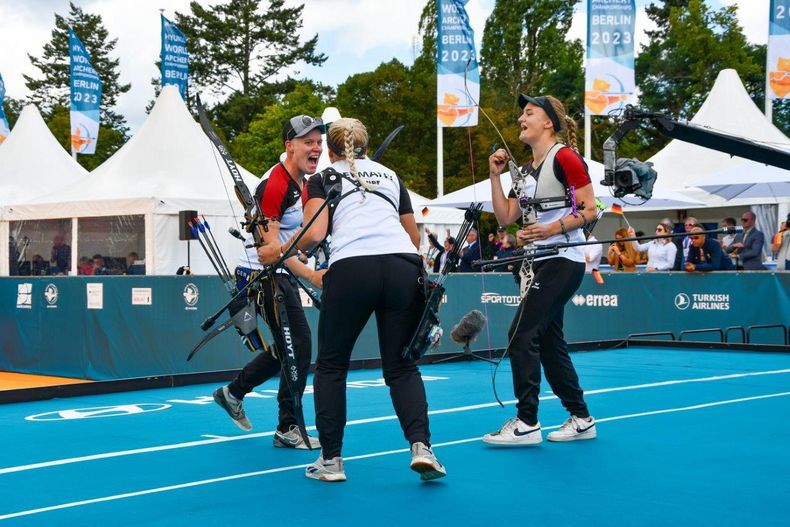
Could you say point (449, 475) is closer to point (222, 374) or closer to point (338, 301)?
point (338, 301)

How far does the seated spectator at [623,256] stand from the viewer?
18.4m

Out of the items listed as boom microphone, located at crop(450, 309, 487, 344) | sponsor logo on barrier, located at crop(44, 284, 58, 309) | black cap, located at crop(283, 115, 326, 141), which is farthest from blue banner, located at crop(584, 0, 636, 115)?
black cap, located at crop(283, 115, 326, 141)

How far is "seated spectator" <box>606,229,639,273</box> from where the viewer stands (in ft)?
60.2

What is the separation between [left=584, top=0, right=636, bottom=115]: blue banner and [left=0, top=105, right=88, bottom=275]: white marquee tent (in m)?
13.1

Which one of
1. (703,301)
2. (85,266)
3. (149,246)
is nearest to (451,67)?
(149,246)

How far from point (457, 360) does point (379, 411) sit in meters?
4.93

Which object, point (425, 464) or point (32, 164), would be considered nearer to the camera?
point (425, 464)

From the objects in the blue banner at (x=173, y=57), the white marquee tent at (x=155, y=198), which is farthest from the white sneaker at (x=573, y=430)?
the blue banner at (x=173, y=57)

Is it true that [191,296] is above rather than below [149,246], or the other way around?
below

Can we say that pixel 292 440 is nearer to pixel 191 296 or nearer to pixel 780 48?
pixel 191 296

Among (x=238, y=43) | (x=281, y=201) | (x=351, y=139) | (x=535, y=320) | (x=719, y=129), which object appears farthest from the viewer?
(x=238, y=43)

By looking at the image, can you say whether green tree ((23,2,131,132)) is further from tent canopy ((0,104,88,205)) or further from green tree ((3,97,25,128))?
tent canopy ((0,104,88,205))

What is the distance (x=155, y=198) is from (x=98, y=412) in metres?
13.4

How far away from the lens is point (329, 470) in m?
5.79
